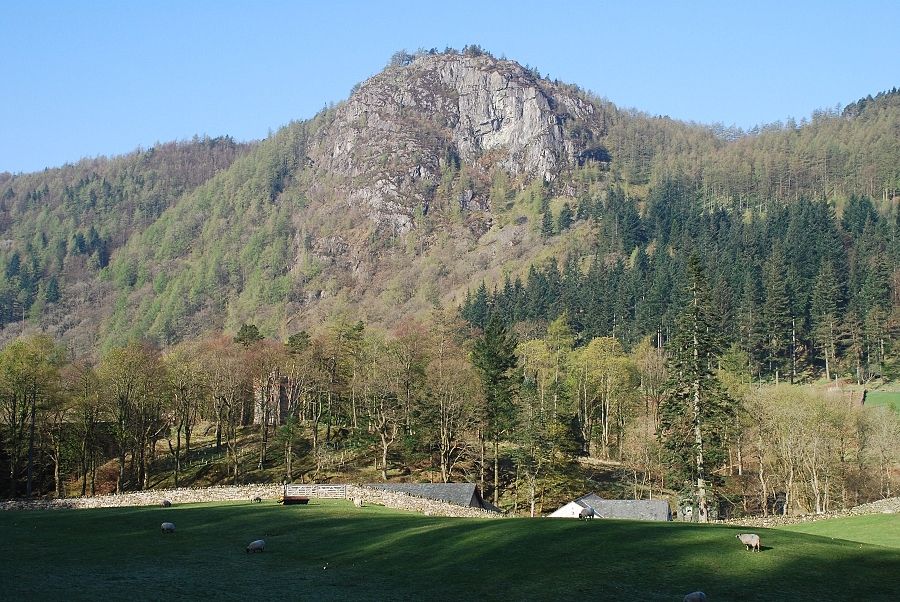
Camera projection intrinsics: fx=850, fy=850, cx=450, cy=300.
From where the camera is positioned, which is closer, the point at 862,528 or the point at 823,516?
the point at 862,528

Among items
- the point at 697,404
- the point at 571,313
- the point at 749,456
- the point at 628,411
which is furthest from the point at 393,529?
the point at 571,313

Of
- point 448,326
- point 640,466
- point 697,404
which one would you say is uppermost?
point 448,326

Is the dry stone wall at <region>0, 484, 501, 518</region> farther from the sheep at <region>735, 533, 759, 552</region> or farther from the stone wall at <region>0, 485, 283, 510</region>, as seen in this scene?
the sheep at <region>735, 533, 759, 552</region>

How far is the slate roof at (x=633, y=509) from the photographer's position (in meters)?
67.0

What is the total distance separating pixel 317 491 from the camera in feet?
206

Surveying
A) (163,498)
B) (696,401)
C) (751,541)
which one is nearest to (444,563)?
(751,541)

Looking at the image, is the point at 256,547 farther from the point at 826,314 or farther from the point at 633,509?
the point at 826,314

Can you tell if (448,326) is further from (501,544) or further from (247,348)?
(501,544)

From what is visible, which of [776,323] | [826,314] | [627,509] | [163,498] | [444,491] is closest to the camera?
[163,498]

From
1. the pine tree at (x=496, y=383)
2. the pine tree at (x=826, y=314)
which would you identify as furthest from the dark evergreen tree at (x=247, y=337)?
the pine tree at (x=826, y=314)

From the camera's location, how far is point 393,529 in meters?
41.3

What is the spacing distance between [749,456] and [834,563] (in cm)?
6502

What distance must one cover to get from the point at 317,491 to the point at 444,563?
32.9m

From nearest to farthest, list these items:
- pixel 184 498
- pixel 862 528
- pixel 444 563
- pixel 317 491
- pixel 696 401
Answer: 1. pixel 444 563
2. pixel 862 528
3. pixel 696 401
4. pixel 317 491
5. pixel 184 498
